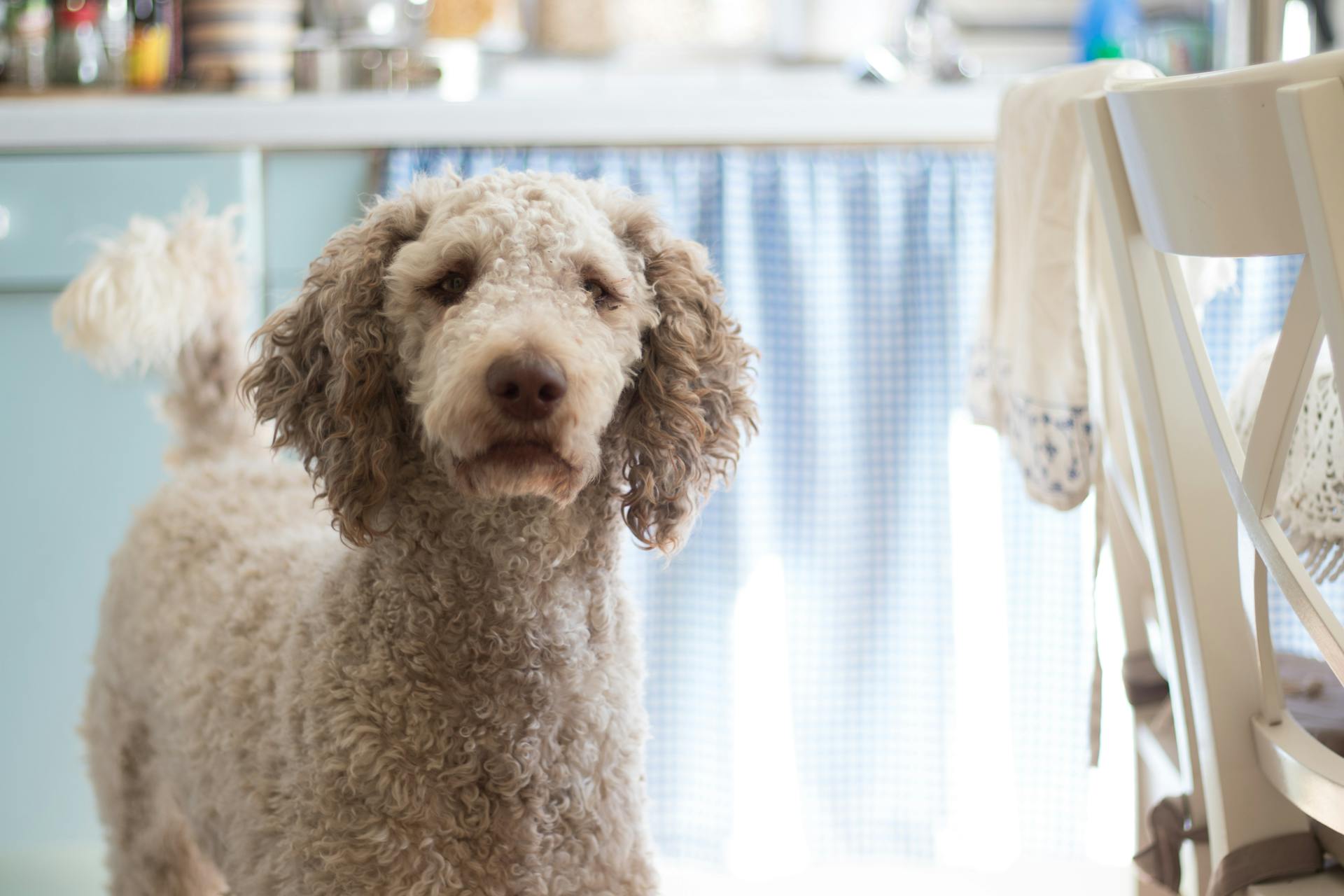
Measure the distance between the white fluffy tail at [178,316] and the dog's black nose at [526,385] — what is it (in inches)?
24.8

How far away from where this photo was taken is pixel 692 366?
91 cm

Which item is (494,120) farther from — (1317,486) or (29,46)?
(1317,486)

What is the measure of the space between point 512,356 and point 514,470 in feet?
0.26

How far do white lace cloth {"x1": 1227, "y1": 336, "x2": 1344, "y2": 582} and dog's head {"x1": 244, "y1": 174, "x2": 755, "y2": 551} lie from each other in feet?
1.39

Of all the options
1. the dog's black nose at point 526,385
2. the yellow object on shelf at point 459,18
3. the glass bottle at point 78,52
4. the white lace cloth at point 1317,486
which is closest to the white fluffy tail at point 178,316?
the dog's black nose at point 526,385

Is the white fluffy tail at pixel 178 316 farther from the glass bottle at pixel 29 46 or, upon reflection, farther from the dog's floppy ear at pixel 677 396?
the glass bottle at pixel 29 46

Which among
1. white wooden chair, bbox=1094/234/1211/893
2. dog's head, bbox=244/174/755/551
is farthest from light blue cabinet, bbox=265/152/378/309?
white wooden chair, bbox=1094/234/1211/893

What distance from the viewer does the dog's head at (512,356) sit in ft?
2.55

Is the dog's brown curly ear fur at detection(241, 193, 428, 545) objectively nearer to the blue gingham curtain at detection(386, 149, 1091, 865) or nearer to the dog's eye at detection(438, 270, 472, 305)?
the dog's eye at detection(438, 270, 472, 305)

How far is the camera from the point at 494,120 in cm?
162

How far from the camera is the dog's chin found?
30.8 inches

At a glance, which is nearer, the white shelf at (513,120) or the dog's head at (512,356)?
the dog's head at (512,356)

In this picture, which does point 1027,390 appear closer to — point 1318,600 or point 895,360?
point 1318,600

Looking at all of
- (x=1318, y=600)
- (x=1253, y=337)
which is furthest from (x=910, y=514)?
(x=1318, y=600)
